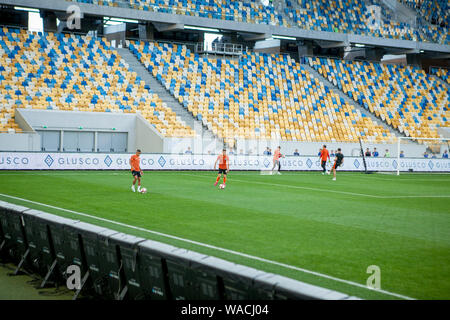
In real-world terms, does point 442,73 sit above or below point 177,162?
above

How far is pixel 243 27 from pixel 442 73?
22505mm

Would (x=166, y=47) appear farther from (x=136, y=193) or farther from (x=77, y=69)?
(x=136, y=193)

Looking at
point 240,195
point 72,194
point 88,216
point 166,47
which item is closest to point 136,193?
point 72,194

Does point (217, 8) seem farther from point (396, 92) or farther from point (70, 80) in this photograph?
point (396, 92)

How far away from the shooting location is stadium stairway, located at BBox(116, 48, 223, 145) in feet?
132

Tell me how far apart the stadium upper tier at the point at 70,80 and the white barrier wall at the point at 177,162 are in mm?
3300

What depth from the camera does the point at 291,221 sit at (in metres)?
15.5

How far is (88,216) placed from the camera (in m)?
15.1

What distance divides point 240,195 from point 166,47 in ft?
90.9

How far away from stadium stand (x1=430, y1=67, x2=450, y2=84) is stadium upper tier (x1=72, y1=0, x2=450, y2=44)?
3367mm

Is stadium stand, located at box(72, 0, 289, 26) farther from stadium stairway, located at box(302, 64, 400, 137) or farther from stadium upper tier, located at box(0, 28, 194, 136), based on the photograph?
stadium stairway, located at box(302, 64, 400, 137)
